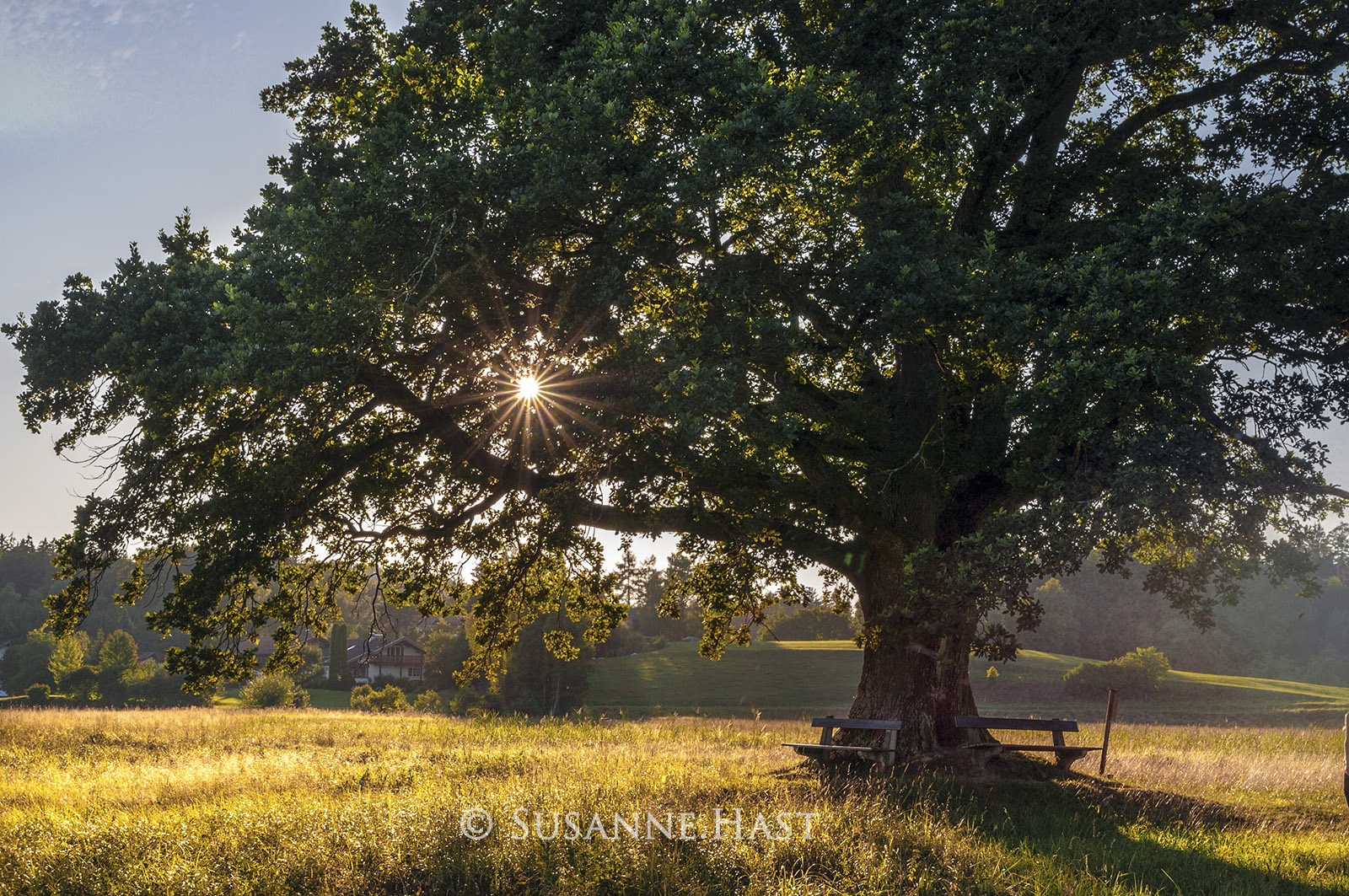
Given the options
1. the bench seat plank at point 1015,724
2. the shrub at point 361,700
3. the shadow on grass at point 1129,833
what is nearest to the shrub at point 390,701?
the shrub at point 361,700

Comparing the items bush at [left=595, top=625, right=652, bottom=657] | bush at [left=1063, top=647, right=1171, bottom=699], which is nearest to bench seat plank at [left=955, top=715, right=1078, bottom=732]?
bush at [left=1063, top=647, right=1171, bottom=699]

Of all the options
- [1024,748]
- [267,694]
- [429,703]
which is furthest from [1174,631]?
[1024,748]

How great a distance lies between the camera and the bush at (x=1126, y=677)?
174ft

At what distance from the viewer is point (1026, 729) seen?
1355 cm

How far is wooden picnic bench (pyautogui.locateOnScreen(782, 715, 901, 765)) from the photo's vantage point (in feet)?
42.6

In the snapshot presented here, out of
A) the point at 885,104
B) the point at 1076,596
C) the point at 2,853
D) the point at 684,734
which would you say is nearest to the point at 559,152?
the point at 885,104

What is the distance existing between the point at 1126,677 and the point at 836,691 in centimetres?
1768

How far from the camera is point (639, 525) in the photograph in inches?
592

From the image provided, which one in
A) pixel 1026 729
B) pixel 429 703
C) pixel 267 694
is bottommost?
pixel 267 694

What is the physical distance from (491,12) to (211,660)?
36.5 feet

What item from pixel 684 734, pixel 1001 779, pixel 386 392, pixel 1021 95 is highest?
pixel 1021 95

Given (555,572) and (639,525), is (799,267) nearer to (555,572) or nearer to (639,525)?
(639,525)

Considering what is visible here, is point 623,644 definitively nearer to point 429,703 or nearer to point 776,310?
point 429,703

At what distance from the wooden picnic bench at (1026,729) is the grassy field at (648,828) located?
1.43 feet
